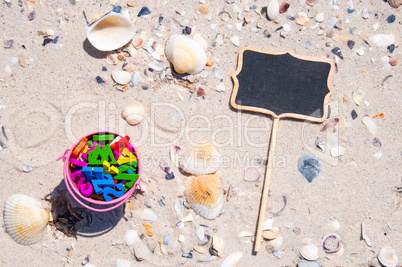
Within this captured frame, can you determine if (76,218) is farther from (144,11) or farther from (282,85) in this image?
(282,85)

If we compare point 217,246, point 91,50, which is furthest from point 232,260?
point 91,50

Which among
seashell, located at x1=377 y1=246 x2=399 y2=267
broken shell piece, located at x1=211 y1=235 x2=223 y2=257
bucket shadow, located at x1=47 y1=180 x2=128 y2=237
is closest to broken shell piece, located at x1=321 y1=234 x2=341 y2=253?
seashell, located at x1=377 y1=246 x2=399 y2=267

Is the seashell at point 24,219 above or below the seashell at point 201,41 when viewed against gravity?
below

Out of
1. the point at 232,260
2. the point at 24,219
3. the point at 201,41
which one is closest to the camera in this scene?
the point at 24,219

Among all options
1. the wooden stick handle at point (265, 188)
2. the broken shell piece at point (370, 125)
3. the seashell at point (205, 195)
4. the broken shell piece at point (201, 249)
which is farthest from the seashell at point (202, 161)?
the broken shell piece at point (370, 125)

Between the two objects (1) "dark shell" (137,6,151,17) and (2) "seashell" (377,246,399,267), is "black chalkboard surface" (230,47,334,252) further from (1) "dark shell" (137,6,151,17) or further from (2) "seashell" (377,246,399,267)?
(2) "seashell" (377,246,399,267)

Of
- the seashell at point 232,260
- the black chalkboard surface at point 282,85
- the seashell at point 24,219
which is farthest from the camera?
the black chalkboard surface at point 282,85

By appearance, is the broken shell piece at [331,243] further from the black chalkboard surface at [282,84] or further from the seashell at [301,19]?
the seashell at [301,19]
